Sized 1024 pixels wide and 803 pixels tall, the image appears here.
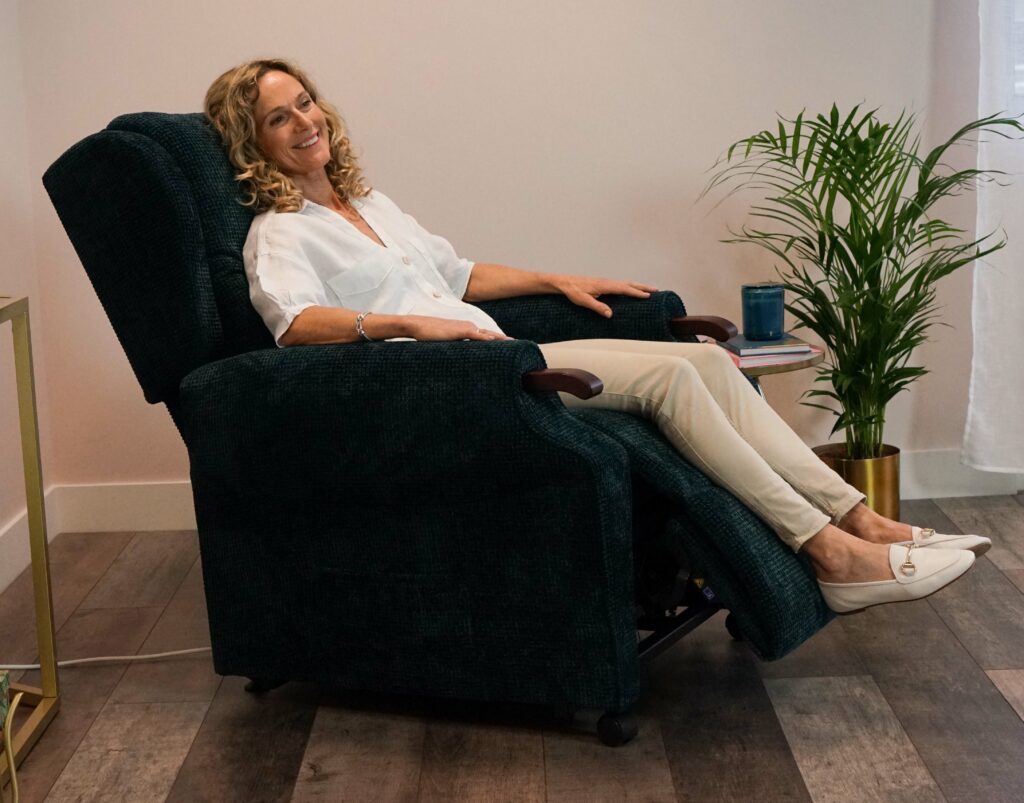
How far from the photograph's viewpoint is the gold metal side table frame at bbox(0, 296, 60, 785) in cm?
236

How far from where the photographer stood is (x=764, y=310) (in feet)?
10.4

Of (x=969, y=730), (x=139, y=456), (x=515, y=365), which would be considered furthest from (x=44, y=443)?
(x=969, y=730)

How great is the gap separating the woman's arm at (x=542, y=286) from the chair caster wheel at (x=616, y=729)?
87cm

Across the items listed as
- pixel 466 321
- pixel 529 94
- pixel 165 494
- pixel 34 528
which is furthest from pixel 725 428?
pixel 165 494

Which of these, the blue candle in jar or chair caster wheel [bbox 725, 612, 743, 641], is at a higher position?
the blue candle in jar

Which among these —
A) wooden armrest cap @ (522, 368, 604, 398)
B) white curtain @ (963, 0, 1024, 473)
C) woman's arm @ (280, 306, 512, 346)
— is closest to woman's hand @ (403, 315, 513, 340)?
woman's arm @ (280, 306, 512, 346)

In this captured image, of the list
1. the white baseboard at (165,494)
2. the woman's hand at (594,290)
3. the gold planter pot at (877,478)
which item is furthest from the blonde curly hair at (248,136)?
the gold planter pot at (877,478)

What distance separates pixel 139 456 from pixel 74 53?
107 cm

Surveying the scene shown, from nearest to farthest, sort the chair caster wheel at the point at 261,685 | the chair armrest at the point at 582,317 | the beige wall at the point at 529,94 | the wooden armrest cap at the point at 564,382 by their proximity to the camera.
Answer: the wooden armrest cap at the point at 564,382, the chair caster wheel at the point at 261,685, the chair armrest at the point at 582,317, the beige wall at the point at 529,94

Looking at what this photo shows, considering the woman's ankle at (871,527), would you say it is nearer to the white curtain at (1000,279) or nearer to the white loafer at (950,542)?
the white loafer at (950,542)

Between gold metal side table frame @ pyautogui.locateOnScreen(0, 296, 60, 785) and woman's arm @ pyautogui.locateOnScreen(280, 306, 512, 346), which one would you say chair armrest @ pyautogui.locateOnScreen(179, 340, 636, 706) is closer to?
woman's arm @ pyautogui.locateOnScreen(280, 306, 512, 346)

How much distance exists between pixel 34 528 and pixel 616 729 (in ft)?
3.61

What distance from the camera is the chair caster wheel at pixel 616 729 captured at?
223cm

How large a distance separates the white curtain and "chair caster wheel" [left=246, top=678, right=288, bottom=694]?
1953mm
